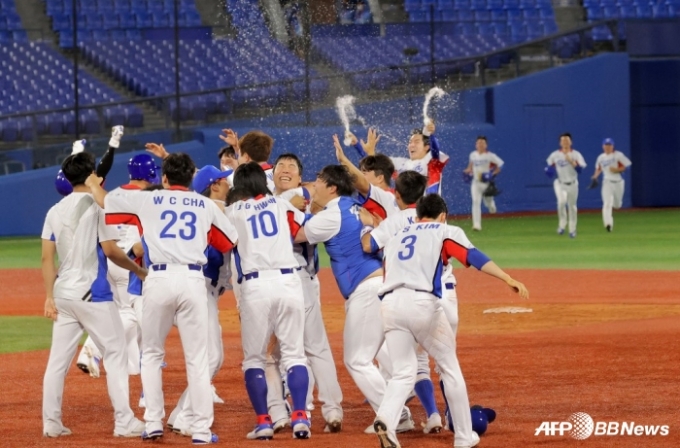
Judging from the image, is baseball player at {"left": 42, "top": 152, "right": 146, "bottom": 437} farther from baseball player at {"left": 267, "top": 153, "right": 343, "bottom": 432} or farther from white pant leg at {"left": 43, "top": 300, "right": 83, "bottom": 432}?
baseball player at {"left": 267, "top": 153, "right": 343, "bottom": 432}

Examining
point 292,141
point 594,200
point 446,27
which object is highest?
point 446,27

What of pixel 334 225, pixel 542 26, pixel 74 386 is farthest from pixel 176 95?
pixel 334 225

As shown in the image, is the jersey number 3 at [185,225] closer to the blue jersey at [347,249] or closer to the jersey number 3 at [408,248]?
the blue jersey at [347,249]

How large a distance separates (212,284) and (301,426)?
1392mm

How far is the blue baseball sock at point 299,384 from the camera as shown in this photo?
8383mm

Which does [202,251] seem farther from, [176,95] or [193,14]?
[193,14]

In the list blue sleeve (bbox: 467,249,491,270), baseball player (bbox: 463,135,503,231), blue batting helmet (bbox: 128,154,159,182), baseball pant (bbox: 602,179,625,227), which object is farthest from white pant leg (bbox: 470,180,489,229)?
blue sleeve (bbox: 467,249,491,270)

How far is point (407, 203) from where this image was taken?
8602 millimetres

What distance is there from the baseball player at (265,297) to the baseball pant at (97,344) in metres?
0.88

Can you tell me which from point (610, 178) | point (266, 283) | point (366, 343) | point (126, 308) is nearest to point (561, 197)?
point (610, 178)

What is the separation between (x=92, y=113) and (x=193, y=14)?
7102mm

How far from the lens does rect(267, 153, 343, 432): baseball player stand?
8.66 meters

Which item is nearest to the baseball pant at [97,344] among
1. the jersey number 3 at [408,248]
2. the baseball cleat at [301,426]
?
the baseball cleat at [301,426]

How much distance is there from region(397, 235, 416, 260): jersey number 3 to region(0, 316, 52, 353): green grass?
6.54 m
